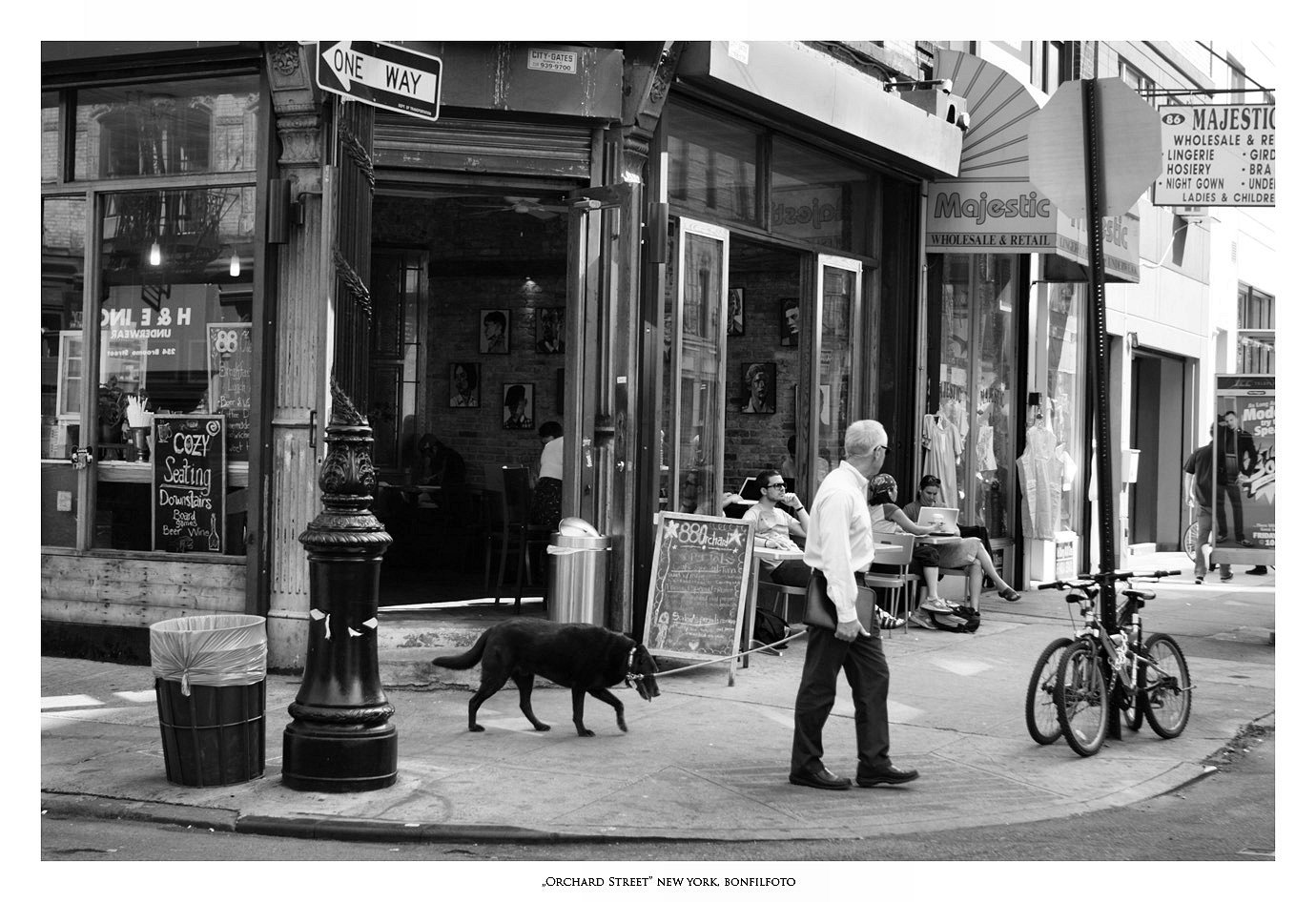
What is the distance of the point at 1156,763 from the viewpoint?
7.51m

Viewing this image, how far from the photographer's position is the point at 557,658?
7566mm

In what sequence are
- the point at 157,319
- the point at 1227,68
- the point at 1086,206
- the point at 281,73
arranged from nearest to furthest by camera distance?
the point at 1086,206
the point at 281,73
the point at 157,319
the point at 1227,68

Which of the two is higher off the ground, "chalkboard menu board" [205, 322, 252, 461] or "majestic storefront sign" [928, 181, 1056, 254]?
"majestic storefront sign" [928, 181, 1056, 254]

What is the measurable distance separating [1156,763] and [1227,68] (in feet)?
64.9

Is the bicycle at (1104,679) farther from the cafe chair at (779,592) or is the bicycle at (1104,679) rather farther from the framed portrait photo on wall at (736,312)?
the framed portrait photo on wall at (736,312)

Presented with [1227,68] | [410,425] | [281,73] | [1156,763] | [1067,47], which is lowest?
[1156,763]

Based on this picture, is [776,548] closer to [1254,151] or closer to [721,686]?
[721,686]

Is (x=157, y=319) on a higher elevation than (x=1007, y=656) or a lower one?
higher

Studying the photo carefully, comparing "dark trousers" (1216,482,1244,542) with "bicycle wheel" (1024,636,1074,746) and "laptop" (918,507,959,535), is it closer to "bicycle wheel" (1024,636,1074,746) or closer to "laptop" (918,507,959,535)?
"laptop" (918,507,959,535)

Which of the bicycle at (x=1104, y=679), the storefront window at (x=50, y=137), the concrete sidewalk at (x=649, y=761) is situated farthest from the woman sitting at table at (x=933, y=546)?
the storefront window at (x=50, y=137)

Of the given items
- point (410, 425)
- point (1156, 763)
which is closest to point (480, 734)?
point (1156, 763)

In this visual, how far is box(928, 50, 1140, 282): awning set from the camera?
13.5m

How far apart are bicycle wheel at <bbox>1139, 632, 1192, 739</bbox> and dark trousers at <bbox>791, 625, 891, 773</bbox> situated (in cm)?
206

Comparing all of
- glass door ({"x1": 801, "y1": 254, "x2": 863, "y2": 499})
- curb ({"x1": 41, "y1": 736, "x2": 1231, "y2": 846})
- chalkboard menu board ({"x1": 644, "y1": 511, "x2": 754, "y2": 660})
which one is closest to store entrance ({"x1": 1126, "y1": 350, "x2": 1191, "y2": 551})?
glass door ({"x1": 801, "y1": 254, "x2": 863, "y2": 499})
